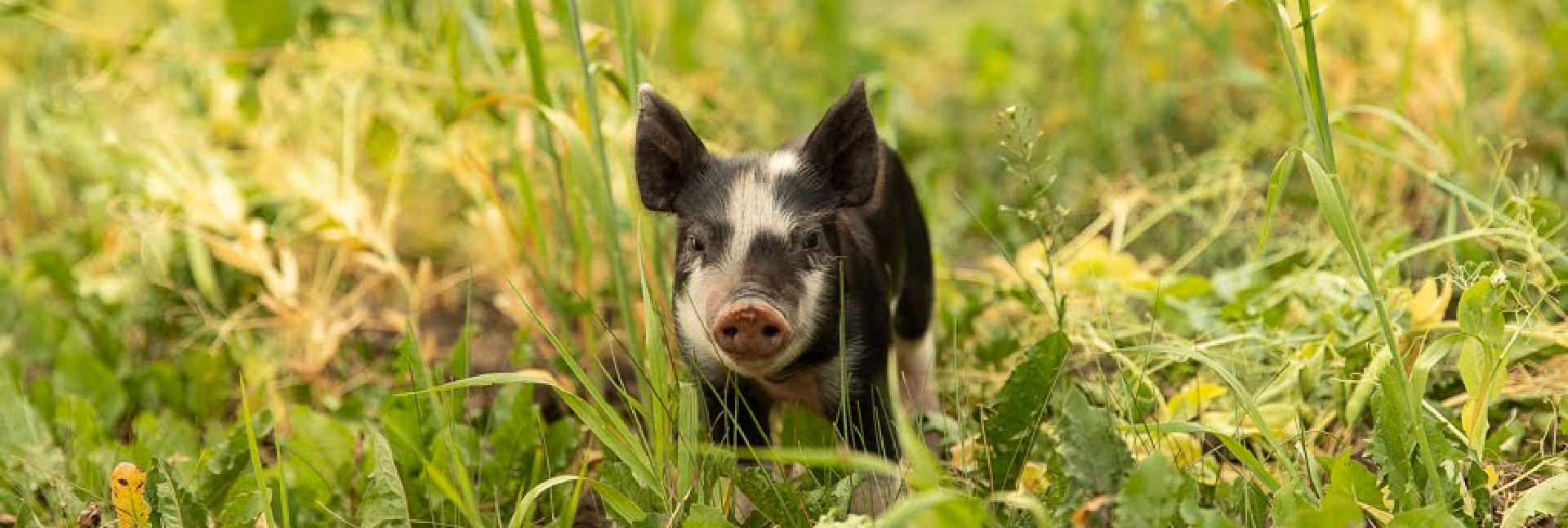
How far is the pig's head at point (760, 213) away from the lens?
3.19m

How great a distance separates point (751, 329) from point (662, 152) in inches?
23.2

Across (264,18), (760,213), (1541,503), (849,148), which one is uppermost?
(264,18)

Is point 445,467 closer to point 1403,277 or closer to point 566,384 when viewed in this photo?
point 566,384

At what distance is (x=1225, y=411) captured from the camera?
12.2 ft

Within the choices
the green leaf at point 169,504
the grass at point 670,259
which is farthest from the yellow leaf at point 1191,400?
the green leaf at point 169,504

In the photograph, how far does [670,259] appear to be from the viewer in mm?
4762

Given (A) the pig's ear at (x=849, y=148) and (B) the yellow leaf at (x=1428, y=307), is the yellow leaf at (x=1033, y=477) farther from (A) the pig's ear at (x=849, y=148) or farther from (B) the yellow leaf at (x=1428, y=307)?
(B) the yellow leaf at (x=1428, y=307)

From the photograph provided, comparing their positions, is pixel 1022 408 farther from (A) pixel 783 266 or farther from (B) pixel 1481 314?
(B) pixel 1481 314

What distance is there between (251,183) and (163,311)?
1.79 ft

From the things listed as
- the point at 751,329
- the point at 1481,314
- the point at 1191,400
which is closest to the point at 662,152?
the point at 751,329

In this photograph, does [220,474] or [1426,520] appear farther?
[220,474]

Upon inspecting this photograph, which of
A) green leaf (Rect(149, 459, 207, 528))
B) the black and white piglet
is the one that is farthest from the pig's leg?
green leaf (Rect(149, 459, 207, 528))

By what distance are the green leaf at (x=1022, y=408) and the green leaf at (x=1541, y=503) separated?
85 centimetres

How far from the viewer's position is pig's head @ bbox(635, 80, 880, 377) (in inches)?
126
